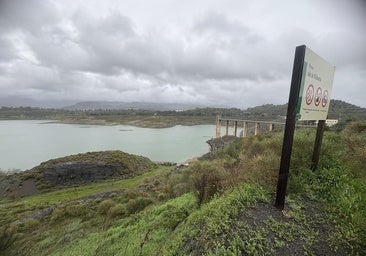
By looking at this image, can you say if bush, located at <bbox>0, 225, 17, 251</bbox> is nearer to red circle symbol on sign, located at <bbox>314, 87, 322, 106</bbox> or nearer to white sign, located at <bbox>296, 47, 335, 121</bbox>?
white sign, located at <bbox>296, 47, 335, 121</bbox>

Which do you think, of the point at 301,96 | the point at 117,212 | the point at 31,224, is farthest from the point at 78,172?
the point at 301,96

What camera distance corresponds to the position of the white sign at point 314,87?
11.7 ft

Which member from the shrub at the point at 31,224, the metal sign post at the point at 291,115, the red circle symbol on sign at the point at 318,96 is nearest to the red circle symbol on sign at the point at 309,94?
the red circle symbol on sign at the point at 318,96

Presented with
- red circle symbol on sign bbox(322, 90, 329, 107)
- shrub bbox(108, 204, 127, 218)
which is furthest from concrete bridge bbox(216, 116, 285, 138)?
red circle symbol on sign bbox(322, 90, 329, 107)

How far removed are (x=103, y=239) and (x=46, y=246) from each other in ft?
11.0

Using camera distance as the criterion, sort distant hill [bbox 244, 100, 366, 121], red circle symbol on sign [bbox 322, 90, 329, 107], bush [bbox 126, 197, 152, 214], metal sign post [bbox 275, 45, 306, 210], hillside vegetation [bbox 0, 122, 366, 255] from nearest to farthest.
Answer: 1. hillside vegetation [bbox 0, 122, 366, 255]
2. metal sign post [bbox 275, 45, 306, 210]
3. red circle symbol on sign [bbox 322, 90, 329, 107]
4. bush [bbox 126, 197, 152, 214]
5. distant hill [bbox 244, 100, 366, 121]

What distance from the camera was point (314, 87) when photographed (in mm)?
3971

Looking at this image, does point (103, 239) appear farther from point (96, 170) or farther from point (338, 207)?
point (96, 170)

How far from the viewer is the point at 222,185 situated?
207 inches

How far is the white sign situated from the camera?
11.7 ft

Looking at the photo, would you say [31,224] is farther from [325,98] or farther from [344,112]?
[344,112]

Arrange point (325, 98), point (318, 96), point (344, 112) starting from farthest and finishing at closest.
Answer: point (344, 112)
point (325, 98)
point (318, 96)

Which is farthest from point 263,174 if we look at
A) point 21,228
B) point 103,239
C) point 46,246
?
point 21,228

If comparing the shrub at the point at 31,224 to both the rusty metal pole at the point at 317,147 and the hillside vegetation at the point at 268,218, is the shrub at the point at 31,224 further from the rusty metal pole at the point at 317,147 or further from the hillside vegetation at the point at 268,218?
the rusty metal pole at the point at 317,147
